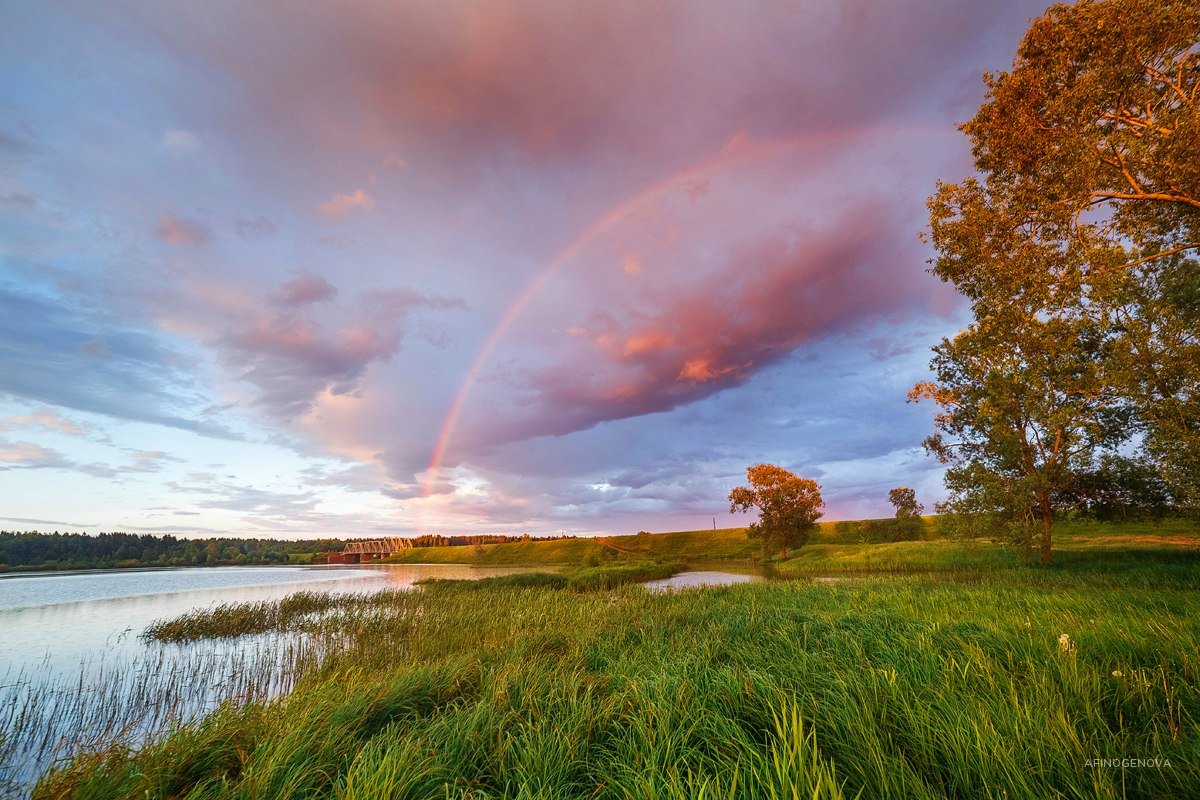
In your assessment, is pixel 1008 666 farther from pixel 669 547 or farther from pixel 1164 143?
pixel 669 547

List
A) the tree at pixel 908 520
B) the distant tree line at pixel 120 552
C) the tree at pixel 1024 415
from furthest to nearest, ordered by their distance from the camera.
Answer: the distant tree line at pixel 120 552
the tree at pixel 908 520
the tree at pixel 1024 415

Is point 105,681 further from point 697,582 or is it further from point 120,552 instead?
point 120,552

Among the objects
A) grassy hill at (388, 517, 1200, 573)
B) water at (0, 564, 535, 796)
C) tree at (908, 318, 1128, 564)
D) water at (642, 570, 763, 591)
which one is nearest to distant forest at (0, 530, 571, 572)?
grassy hill at (388, 517, 1200, 573)

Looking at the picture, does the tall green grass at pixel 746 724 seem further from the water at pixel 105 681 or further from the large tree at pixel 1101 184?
the large tree at pixel 1101 184

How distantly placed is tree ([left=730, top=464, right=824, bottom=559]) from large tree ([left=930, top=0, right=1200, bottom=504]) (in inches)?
1943

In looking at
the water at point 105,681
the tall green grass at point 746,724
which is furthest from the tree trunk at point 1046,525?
the water at point 105,681

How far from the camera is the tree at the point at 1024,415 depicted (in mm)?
16734

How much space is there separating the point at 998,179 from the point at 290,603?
4210 cm

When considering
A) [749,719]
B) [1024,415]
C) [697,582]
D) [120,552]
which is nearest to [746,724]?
[749,719]

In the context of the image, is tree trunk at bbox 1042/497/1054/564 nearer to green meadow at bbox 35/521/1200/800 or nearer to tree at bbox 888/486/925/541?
green meadow at bbox 35/521/1200/800

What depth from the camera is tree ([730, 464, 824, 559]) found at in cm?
6262

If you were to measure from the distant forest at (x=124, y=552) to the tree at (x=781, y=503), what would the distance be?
147570 millimetres

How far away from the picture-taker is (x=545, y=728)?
19.4ft

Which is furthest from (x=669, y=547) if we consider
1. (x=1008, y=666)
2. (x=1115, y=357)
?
(x=1008, y=666)
